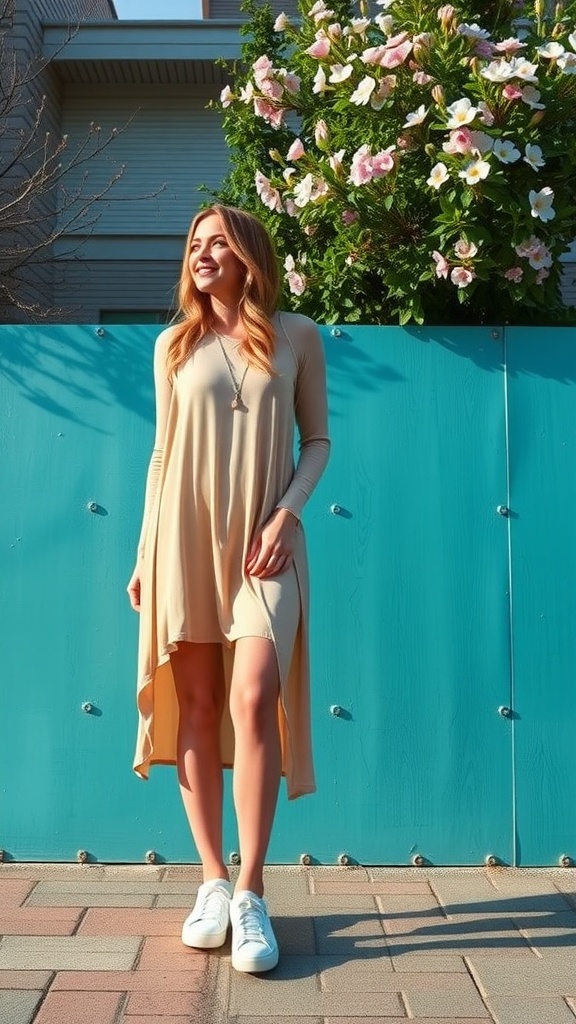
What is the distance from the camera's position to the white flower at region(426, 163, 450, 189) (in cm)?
332

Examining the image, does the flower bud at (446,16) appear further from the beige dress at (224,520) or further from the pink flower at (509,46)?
the beige dress at (224,520)

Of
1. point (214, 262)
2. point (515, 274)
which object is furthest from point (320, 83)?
point (214, 262)

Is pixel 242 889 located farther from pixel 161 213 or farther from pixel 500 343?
pixel 161 213

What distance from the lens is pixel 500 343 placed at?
3.58m

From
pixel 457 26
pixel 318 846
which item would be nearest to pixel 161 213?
pixel 457 26

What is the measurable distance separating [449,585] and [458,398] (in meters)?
0.59

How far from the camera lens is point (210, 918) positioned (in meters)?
2.68

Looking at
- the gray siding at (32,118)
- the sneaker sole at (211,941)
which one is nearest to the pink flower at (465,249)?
the sneaker sole at (211,941)

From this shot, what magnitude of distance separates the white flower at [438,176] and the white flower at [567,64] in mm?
461

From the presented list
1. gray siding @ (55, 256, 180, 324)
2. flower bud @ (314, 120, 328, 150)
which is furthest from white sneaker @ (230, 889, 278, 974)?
gray siding @ (55, 256, 180, 324)

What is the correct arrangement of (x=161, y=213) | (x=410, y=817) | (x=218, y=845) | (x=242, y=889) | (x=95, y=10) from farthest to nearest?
1. (x=95, y=10)
2. (x=161, y=213)
3. (x=410, y=817)
4. (x=218, y=845)
5. (x=242, y=889)

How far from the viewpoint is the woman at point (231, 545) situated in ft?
8.71

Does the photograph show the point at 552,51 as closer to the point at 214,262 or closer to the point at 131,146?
the point at 214,262

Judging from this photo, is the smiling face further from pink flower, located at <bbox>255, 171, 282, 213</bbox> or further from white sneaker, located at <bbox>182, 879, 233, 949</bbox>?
white sneaker, located at <bbox>182, 879, 233, 949</bbox>
